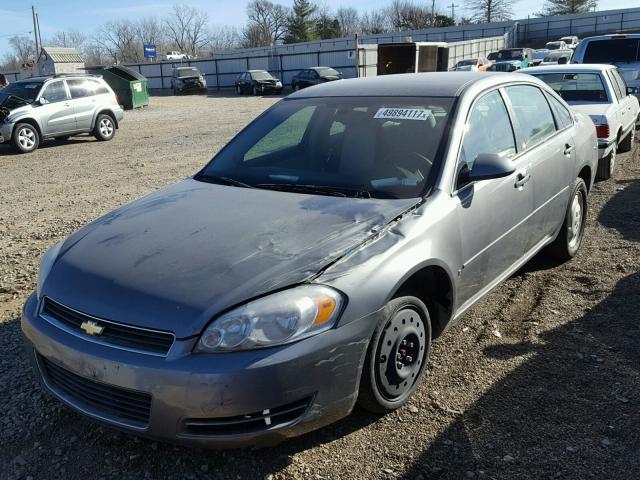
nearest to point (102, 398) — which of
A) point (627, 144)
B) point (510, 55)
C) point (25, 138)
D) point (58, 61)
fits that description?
point (627, 144)

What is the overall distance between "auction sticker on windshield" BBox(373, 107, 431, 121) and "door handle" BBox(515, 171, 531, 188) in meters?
0.81

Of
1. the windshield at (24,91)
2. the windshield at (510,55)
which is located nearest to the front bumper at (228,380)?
the windshield at (24,91)

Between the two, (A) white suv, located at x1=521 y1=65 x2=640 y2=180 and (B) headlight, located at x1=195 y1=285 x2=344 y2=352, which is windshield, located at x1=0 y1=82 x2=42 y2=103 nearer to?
(A) white suv, located at x1=521 y1=65 x2=640 y2=180

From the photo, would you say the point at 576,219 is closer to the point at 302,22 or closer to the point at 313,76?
the point at 313,76

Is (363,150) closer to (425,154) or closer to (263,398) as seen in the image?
(425,154)

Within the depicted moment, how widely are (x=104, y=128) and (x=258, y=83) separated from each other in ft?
67.5

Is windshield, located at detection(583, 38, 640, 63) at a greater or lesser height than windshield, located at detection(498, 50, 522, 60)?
lesser

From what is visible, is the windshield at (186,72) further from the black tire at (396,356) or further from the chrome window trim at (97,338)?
the black tire at (396,356)

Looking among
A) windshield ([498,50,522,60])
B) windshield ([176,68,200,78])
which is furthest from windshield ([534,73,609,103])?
windshield ([176,68,200,78])

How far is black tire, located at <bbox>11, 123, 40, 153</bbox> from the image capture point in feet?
43.5

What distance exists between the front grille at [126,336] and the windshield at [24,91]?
13.0 meters

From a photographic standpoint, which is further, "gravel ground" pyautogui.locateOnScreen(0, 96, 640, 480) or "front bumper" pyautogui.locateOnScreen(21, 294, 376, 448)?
"gravel ground" pyautogui.locateOnScreen(0, 96, 640, 480)

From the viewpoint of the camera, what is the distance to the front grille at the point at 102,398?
2.44 m

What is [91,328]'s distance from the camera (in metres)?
2.51
